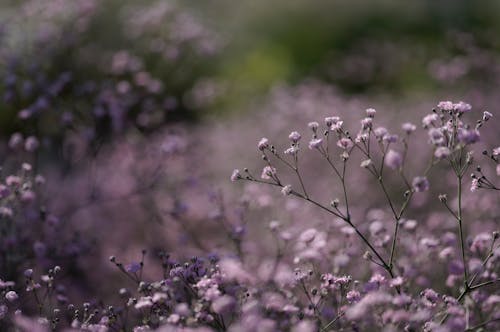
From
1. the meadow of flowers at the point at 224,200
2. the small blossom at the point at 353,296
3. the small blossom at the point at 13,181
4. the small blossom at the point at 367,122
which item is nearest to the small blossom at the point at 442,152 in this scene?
the meadow of flowers at the point at 224,200

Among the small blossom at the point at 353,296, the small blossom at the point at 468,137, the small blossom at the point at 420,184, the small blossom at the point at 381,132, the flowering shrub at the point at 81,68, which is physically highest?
the flowering shrub at the point at 81,68

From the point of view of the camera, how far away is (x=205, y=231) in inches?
365

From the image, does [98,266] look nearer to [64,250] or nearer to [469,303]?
[64,250]

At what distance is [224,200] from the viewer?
892cm

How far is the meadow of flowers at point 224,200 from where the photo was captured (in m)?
4.07

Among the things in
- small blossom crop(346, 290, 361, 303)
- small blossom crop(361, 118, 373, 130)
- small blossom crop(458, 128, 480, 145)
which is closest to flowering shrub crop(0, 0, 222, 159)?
small blossom crop(361, 118, 373, 130)

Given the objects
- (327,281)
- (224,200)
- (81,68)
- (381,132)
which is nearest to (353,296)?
(327,281)

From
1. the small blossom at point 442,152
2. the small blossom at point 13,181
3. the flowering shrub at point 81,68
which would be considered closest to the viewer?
the small blossom at point 442,152

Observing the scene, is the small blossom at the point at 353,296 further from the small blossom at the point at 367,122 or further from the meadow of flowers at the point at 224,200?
the small blossom at the point at 367,122

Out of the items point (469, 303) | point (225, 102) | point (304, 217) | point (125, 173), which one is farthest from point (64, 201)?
point (225, 102)

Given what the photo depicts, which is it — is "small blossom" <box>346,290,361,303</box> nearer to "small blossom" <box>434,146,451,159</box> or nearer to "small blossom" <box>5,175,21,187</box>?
"small blossom" <box>434,146,451,159</box>

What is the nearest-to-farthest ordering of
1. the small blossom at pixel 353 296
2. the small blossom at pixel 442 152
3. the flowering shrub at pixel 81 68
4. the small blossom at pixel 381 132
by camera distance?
the small blossom at pixel 442 152, the small blossom at pixel 381 132, the small blossom at pixel 353 296, the flowering shrub at pixel 81 68

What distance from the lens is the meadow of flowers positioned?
407 centimetres

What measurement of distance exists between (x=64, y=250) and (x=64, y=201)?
9.52ft
